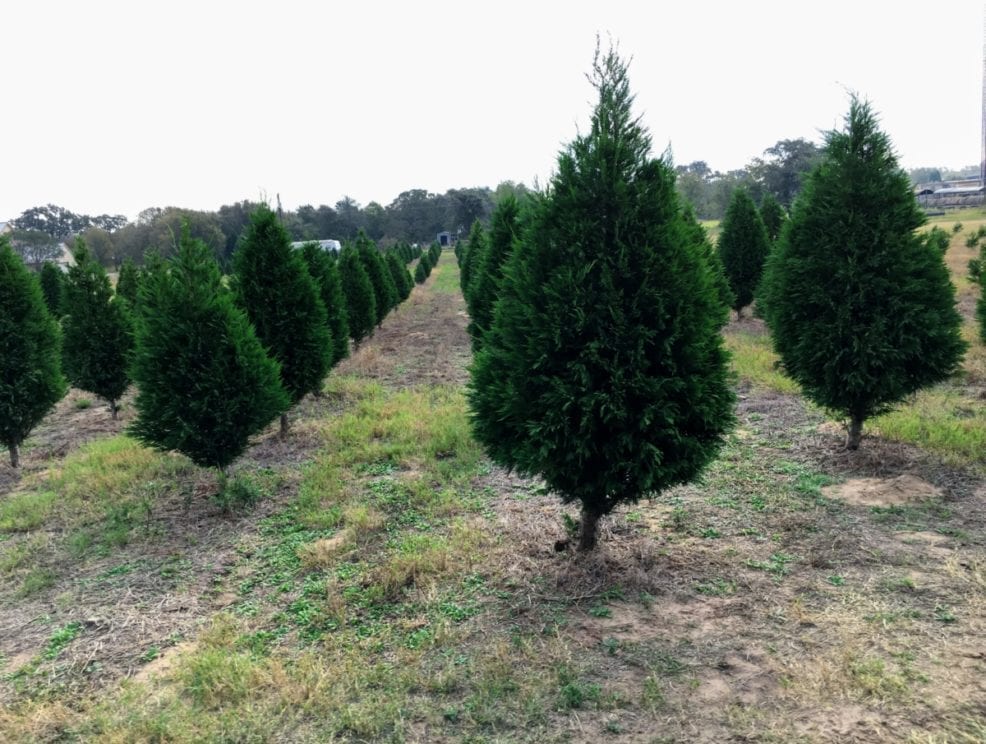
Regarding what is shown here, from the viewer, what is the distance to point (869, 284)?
284 inches

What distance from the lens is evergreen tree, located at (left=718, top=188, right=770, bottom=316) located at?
62.2 feet

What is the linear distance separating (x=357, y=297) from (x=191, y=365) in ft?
39.3

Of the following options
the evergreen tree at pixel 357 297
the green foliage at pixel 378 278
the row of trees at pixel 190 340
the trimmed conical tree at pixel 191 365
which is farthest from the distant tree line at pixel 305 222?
the trimmed conical tree at pixel 191 365

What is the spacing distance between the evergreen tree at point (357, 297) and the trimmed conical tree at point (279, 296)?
8.05 meters

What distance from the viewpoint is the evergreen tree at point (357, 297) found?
60.3 ft

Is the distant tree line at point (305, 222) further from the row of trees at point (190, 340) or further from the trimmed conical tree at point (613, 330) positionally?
the trimmed conical tree at point (613, 330)

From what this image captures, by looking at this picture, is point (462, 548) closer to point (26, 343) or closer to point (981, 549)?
point (981, 549)

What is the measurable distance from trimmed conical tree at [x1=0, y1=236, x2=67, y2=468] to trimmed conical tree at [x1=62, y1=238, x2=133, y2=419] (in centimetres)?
226

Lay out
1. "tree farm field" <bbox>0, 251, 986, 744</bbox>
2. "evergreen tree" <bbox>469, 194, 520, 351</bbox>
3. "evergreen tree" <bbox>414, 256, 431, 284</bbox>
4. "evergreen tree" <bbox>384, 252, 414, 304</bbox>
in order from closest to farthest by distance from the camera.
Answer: "tree farm field" <bbox>0, 251, 986, 744</bbox>, "evergreen tree" <bbox>469, 194, 520, 351</bbox>, "evergreen tree" <bbox>384, 252, 414, 304</bbox>, "evergreen tree" <bbox>414, 256, 431, 284</bbox>

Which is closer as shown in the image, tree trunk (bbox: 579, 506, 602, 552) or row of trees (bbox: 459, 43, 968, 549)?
row of trees (bbox: 459, 43, 968, 549)

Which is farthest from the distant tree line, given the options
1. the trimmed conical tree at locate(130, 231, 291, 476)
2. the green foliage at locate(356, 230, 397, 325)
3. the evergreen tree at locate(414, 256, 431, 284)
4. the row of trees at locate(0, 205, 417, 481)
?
the trimmed conical tree at locate(130, 231, 291, 476)

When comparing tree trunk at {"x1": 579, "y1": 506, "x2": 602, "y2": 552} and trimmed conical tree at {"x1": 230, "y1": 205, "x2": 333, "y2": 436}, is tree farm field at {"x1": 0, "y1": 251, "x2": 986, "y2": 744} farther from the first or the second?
trimmed conical tree at {"x1": 230, "y1": 205, "x2": 333, "y2": 436}

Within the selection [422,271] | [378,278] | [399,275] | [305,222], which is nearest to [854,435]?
[378,278]

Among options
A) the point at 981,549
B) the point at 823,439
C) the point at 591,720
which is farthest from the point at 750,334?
the point at 591,720
